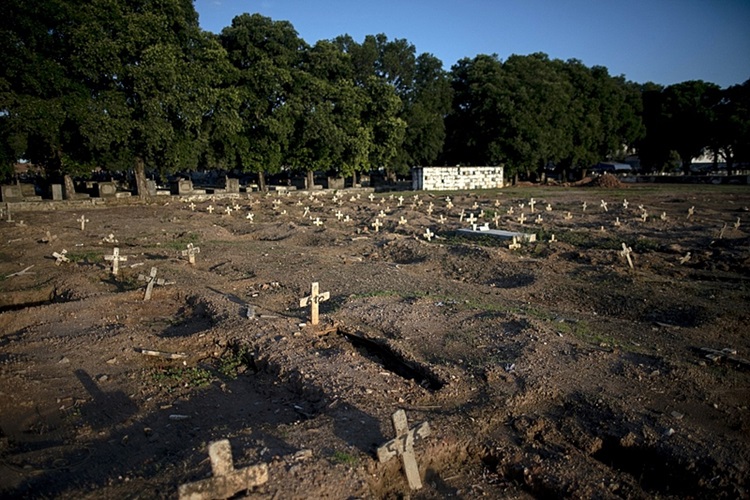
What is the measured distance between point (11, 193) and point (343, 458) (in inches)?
1338

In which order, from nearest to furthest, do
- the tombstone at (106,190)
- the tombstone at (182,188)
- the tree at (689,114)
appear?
the tombstone at (106,190), the tombstone at (182,188), the tree at (689,114)

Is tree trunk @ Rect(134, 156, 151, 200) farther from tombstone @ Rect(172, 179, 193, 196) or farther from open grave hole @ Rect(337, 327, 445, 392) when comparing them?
open grave hole @ Rect(337, 327, 445, 392)

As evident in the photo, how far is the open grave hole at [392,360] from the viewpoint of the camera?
7558 mm

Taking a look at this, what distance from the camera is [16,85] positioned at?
27688 mm

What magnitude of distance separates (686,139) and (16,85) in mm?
62006

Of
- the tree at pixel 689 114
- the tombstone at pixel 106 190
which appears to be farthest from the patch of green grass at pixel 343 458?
the tree at pixel 689 114

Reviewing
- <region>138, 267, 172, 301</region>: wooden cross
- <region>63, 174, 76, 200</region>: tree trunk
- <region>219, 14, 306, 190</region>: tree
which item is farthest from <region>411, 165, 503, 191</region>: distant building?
<region>138, 267, 172, 301</region>: wooden cross

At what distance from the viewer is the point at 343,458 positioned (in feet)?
17.2

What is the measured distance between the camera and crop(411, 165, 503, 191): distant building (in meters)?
47.5

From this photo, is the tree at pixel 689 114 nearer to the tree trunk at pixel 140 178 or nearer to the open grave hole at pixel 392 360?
the tree trunk at pixel 140 178

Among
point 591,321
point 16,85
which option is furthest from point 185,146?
point 591,321

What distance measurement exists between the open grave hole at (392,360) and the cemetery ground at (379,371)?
3cm

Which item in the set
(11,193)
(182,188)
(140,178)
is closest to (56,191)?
(11,193)

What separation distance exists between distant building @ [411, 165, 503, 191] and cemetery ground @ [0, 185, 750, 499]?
102ft
